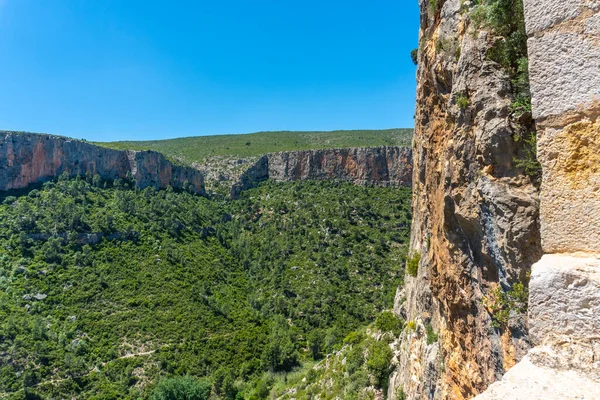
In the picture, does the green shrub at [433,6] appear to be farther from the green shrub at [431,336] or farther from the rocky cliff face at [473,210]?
the green shrub at [431,336]

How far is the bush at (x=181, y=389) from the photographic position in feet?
92.2

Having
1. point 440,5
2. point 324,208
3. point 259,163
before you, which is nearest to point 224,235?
point 324,208

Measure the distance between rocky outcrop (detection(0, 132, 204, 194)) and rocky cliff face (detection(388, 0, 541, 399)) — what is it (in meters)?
66.0

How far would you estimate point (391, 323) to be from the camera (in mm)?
18922

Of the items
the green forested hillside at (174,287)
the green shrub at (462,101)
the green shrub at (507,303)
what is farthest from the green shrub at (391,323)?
the green forested hillside at (174,287)

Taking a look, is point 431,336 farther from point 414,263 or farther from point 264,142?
point 264,142

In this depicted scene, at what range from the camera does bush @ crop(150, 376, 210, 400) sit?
28.1 m

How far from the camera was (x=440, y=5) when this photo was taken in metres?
8.76

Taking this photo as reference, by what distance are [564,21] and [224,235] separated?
6079 centimetres

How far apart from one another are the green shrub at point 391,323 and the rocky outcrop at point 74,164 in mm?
58417

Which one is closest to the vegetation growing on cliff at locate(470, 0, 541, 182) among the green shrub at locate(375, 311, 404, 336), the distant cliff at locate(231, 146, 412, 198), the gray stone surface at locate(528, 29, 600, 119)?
the gray stone surface at locate(528, 29, 600, 119)

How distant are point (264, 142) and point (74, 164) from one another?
150 feet

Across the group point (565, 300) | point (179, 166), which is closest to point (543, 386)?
point (565, 300)

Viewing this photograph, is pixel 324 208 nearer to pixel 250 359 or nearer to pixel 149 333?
pixel 250 359
